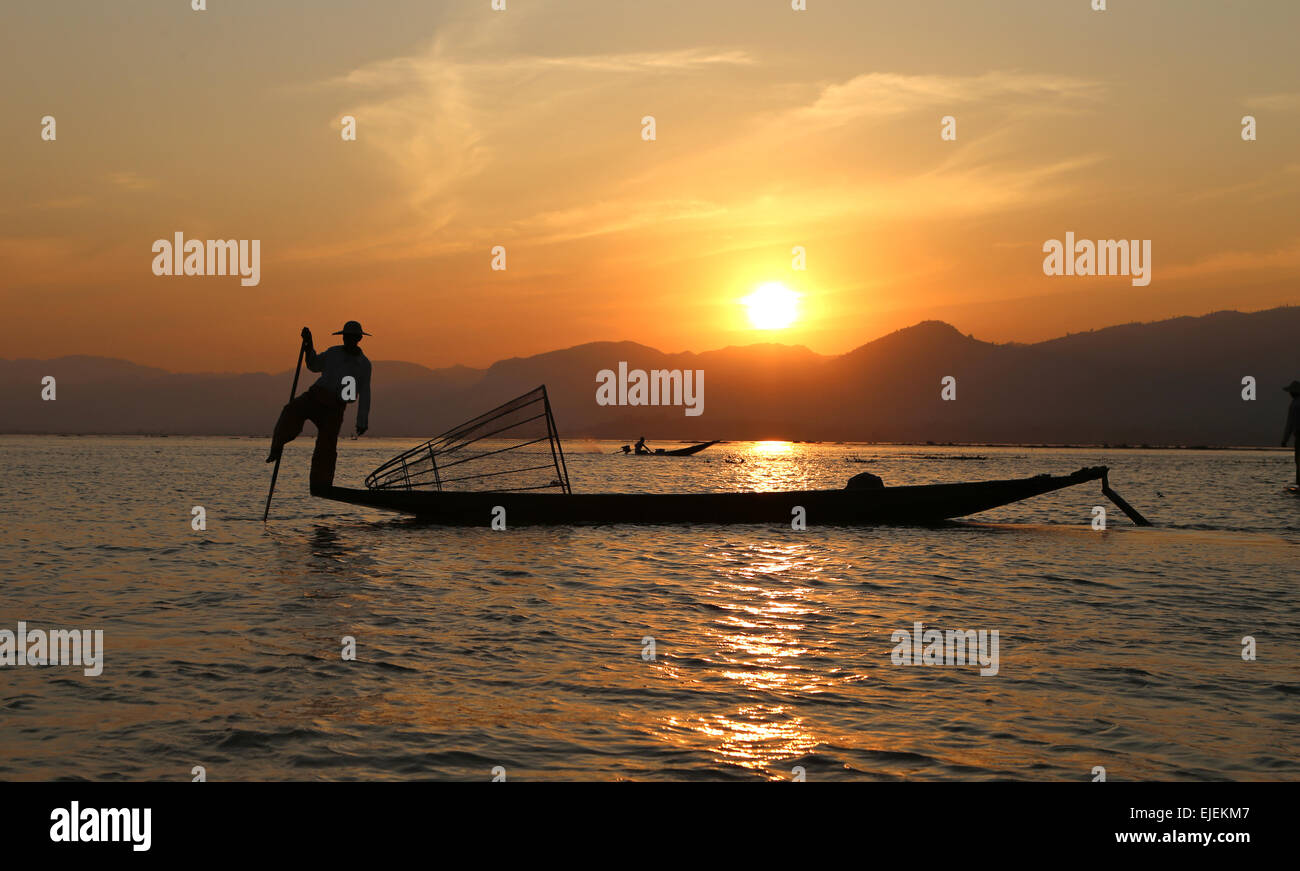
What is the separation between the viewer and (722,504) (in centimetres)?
2716

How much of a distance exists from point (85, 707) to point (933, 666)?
8.16 metres

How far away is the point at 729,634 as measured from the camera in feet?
39.7

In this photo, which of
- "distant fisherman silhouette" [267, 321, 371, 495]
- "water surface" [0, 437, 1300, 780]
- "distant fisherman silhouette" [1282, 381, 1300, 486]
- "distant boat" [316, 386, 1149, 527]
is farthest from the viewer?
"distant fisherman silhouette" [1282, 381, 1300, 486]

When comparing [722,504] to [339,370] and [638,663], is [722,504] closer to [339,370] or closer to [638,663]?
[339,370]

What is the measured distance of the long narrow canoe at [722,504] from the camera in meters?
25.8

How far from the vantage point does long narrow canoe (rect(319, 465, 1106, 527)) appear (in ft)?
84.6

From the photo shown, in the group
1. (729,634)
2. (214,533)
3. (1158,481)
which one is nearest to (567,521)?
(214,533)

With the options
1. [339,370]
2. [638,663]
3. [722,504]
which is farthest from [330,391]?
[638,663]

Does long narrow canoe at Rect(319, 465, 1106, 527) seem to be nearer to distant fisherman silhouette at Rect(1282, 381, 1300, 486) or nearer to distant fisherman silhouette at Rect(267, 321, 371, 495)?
distant fisherman silhouette at Rect(267, 321, 371, 495)

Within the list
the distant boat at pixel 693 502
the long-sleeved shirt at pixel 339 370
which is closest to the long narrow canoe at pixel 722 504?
the distant boat at pixel 693 502

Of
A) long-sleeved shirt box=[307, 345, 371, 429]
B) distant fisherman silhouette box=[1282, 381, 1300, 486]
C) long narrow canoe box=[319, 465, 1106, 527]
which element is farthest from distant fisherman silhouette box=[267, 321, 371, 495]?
distant fisherman silhouette box=[1282, 381, 1300, 486]

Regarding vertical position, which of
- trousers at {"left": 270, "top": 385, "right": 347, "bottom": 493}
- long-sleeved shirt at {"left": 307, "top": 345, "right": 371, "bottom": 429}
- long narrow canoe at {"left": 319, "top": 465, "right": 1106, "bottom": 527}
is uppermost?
long-sleeved shirt at {"left": 307, "top": 345, "right": 371, "bottom": 429}

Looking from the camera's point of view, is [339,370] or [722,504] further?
[722,504]
